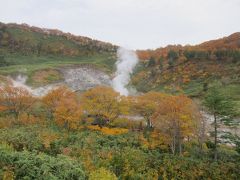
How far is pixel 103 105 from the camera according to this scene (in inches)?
2511

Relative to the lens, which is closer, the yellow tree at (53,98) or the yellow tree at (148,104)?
the yellow tree at (148,104)

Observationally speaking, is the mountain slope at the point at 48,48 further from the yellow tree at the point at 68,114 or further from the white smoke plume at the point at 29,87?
the yellow tree at the point at 68,114

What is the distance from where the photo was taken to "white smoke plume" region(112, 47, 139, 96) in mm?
100287

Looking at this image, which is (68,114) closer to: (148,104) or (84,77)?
(148,104)

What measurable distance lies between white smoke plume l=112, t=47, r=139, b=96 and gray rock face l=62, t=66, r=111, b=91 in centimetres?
384

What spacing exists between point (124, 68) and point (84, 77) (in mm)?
21292

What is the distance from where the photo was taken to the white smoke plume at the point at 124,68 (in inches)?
3948

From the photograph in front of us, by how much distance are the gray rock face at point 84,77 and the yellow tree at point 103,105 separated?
39960 mm

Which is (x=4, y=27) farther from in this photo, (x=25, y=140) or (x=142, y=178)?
(x=142, y=178)

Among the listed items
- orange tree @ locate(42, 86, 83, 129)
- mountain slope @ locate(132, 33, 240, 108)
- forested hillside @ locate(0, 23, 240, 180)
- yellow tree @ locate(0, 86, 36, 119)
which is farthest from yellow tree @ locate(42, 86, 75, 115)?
mountain slope @ locate(132, 33, 240, 108)

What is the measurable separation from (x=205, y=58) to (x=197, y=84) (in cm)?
2024

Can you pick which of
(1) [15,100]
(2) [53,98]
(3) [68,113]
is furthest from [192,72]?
(1) [15,100]

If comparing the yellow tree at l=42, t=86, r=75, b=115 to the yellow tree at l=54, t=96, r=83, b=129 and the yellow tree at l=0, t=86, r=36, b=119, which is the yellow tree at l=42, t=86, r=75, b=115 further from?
the yellow tree at l=54, t=96, r=83, b=129


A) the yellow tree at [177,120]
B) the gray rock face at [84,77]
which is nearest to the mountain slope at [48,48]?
the gray rock face at [84,77]
